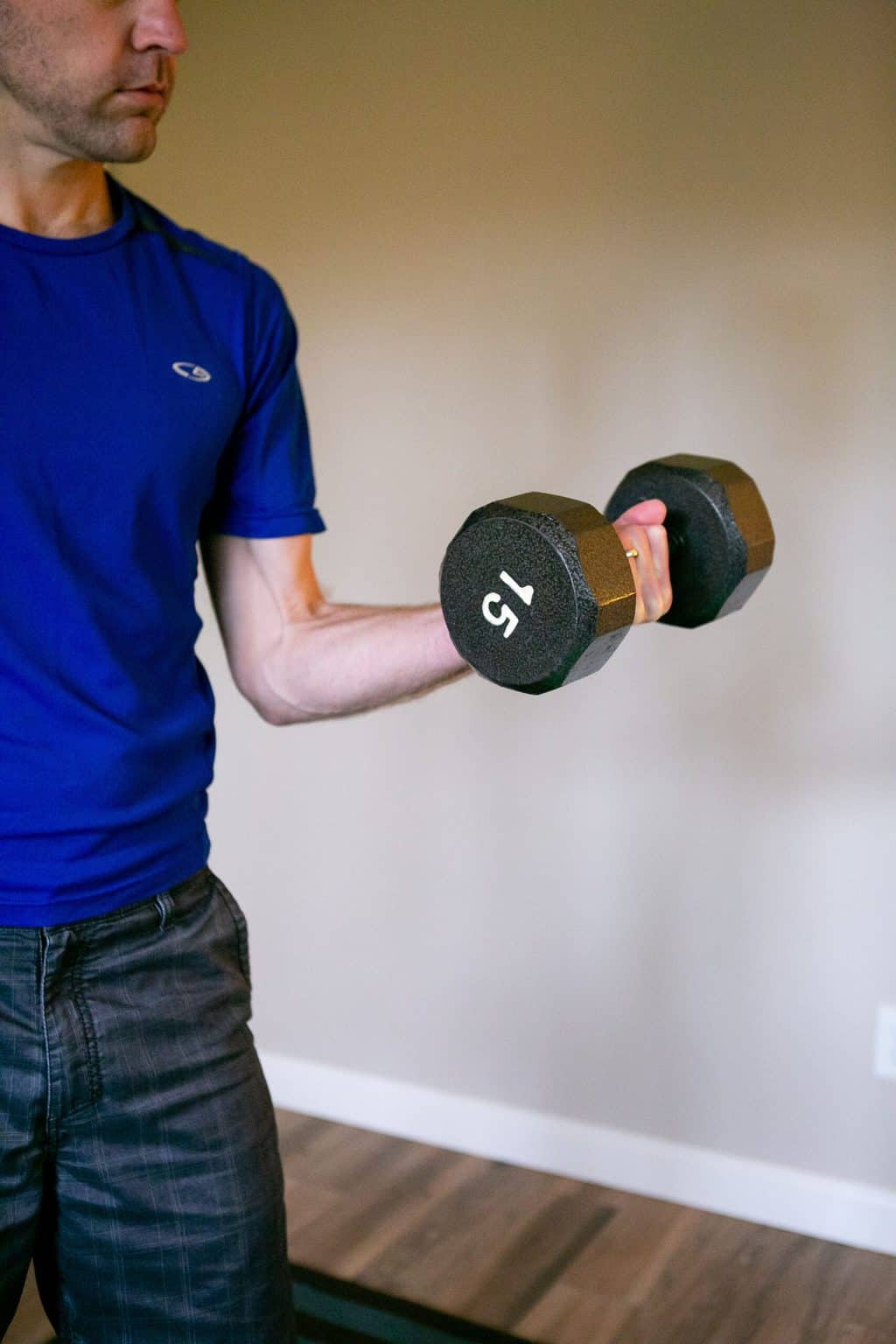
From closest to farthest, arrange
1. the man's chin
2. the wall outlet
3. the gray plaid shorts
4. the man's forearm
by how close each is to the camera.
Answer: the gray plaid shorts, the man's chin, the man's forearm, the wall outlet

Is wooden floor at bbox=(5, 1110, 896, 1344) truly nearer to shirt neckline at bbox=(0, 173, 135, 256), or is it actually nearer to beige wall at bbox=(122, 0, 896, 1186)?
beige wall at bbox=(122, 0, 896, 1186)

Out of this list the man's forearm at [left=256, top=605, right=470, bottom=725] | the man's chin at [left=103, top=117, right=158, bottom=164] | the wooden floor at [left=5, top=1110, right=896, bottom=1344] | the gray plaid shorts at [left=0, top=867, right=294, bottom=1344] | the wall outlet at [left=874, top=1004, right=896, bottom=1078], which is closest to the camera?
the gray plaid shorts at [left=0, top=867, right=294, bottom=1344]

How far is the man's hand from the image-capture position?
1191 millimetres

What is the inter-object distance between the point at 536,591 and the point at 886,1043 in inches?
57.5

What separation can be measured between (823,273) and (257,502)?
3.85ft

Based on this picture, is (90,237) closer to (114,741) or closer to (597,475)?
(114,741)

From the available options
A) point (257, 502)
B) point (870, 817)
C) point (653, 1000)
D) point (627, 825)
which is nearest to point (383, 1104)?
point (653, 1000)

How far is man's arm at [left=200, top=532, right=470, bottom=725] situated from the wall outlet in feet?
4.17

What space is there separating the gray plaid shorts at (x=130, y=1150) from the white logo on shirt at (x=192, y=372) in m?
0.46

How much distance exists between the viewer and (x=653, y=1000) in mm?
2402

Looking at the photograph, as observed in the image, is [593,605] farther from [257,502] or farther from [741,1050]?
[741,1050]

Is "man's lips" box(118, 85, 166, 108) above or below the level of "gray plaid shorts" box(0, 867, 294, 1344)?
above

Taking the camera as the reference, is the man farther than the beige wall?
No

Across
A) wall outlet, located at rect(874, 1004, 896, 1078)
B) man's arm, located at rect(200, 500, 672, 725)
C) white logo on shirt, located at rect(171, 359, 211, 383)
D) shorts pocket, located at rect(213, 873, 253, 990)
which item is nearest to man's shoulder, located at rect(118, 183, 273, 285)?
white logo on shirt, located at rect(171, 359, 211, 383)
